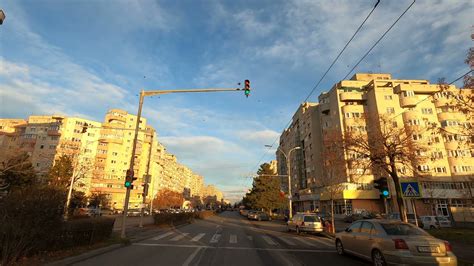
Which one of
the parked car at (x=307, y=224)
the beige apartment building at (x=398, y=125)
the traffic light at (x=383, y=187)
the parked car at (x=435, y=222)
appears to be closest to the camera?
the traffic light at (x=383, y=187)

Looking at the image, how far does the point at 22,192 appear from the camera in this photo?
26.5 ft

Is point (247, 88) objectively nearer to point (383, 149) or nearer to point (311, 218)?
point (383, 149)

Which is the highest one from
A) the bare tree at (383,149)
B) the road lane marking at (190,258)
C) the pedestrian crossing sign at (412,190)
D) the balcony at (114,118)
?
the balcony at (114,118)

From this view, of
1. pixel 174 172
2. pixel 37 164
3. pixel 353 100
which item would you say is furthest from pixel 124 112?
pixel 353 100

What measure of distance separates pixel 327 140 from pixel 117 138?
8125 centimetres

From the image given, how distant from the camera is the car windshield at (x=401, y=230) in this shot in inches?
328

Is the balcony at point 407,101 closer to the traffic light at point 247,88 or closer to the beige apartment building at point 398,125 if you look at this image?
the beige apartment building at point 398,125

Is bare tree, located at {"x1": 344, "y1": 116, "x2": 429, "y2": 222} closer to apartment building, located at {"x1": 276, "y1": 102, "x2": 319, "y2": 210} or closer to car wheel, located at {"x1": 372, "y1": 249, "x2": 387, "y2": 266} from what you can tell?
car wheel, located at {"x1": 372, "y1": 249, "x2": 387, "y2": 266}

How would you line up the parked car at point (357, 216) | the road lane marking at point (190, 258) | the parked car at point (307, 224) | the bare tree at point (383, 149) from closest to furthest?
the road lane marking at point (190, 258) → the bare tree at point (383, 149) → the parked car at point (307, 224) → the parked car at point (357, 216)

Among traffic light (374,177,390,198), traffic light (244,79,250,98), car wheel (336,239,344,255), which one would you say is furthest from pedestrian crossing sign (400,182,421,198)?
traffic light (244,79,250,98)

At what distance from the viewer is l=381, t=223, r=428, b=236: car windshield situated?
8344 millimetres

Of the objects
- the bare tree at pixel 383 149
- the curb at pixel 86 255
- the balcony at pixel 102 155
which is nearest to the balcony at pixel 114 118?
the balcony at pixel 102 155

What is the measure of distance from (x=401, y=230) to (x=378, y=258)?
1119 millimetres

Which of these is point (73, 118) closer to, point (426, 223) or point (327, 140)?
point (327, 140)
